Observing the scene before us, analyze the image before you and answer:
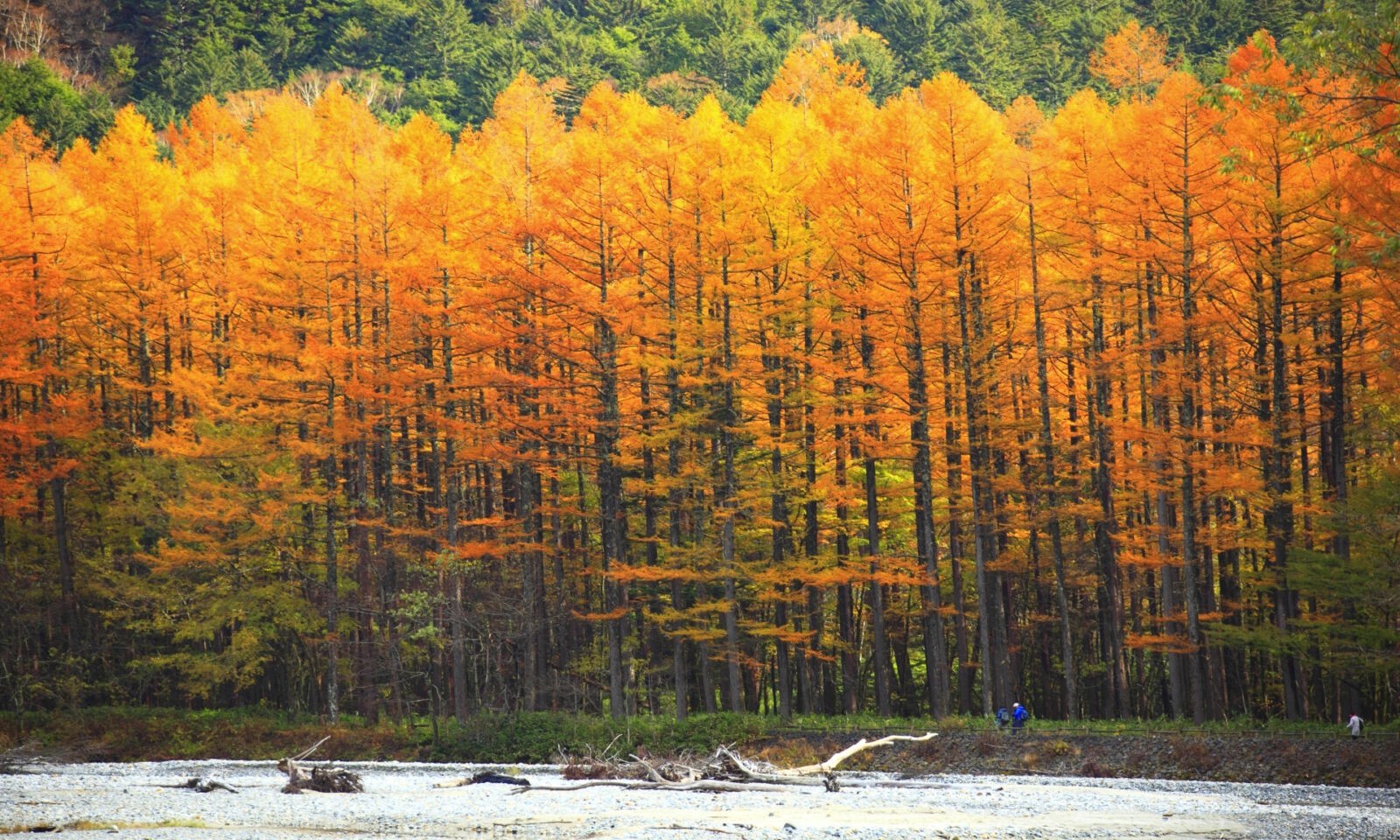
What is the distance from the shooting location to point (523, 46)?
91000mm

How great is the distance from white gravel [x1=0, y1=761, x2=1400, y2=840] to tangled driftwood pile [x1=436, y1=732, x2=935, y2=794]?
33cm

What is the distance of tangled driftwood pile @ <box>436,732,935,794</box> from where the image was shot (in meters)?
18.4

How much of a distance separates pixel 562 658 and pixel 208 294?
13.3 metres

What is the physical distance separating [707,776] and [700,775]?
0.55ft

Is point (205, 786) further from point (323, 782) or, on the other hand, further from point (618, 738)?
point (618, 738)

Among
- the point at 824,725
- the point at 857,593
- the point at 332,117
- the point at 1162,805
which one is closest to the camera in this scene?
the point at 1162,805

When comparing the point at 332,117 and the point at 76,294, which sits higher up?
the point at 332,117

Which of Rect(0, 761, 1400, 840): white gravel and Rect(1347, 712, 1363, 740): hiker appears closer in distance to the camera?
Rect(0, 761, 1400, 840): white gravel

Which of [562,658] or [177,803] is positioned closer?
[177,803]

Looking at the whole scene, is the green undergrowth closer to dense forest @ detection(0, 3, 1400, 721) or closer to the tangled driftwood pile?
dense forest @ detection(0, 3, 1400, 721)

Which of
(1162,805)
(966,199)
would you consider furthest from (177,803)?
(966,199)

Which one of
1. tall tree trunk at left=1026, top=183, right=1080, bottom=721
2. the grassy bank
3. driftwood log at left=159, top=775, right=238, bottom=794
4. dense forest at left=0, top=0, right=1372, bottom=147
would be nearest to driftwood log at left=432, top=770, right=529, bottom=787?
the grassy bank

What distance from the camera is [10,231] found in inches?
1233

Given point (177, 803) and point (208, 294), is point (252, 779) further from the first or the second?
point (208, 294)
